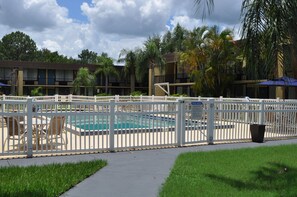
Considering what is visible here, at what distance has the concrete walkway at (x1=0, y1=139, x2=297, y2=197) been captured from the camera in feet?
22.2

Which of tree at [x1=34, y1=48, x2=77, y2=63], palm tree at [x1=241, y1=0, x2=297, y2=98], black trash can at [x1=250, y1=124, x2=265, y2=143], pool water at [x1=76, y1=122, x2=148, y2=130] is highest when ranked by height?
tree at [x1=34, y1=48, x2=77, y2=63]

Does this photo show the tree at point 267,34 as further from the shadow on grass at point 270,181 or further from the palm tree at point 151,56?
the palm tree at point 151,56

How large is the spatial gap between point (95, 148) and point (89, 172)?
9.12 feet

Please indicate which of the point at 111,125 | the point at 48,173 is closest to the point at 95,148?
the point at 111,125

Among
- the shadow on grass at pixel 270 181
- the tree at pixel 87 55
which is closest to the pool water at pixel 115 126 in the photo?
the shadow on grass at pixel 270 181

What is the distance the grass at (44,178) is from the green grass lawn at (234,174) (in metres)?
1.69

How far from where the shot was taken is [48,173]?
25.4 feet

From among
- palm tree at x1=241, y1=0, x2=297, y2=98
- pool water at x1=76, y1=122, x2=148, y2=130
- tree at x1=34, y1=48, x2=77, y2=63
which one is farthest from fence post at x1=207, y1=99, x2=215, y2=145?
tree at x1=34, y1=48, x2=77, y2=63

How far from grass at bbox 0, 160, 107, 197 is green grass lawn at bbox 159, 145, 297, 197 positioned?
1.69 metres

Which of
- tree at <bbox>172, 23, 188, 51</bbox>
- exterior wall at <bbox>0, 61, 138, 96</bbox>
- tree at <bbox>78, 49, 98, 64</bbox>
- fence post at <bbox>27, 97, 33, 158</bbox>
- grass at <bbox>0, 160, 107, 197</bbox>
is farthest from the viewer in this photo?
tree at <bbox>78, 49, 98, 64</bbox>

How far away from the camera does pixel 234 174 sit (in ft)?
26.1

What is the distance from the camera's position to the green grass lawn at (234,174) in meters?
6.71

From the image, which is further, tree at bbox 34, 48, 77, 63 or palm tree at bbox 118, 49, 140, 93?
tree at bbox 34, 48, 77, 63

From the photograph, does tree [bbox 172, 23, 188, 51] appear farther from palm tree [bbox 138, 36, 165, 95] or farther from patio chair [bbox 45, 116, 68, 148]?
patio chair [bbox 45, 116, 68, 148]
